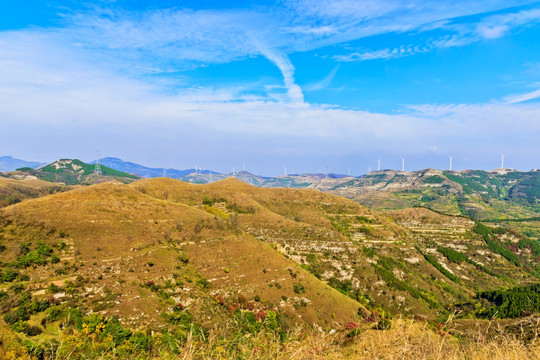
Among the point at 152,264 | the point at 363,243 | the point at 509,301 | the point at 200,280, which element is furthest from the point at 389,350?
the point at 363,243

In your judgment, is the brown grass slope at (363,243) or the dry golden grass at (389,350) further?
the brown grass slope at (363,243)

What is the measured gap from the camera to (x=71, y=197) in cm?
5634

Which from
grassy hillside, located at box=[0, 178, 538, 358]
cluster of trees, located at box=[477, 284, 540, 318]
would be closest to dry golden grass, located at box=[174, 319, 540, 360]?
grassy hillside, located at box=[0, 178, 538, 358]

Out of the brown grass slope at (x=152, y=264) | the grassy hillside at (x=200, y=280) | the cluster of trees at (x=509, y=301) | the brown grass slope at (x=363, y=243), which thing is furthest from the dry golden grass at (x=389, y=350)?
the cluster of trees at (x=509, y=301)

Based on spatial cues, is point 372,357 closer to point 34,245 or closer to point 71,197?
point 34,245

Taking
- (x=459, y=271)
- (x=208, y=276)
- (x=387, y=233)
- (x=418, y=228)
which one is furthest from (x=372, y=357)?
(x=418, y=228)

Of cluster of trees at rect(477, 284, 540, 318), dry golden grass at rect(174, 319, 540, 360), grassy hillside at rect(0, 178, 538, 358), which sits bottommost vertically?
cluster of trees at rect(477, 284, 540, 318)

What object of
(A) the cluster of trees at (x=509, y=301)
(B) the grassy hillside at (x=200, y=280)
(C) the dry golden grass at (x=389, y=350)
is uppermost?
(C) the dry golden grass at (x=389, y=350)

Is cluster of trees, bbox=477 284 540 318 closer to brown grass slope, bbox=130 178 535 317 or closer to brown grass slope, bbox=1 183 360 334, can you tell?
brown grass slope, bbox=130 178 535 317

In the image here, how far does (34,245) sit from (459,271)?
4787 inches

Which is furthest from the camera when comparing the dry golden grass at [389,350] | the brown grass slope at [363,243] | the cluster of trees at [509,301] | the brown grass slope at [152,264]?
the brown grass slope at [363,243]

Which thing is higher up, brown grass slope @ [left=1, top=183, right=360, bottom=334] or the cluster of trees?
brown grass slope @ [left=1, top=183, right=360, bottom=334]

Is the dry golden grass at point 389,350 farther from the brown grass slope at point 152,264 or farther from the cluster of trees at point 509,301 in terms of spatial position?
the cluster of trees at point 509,301

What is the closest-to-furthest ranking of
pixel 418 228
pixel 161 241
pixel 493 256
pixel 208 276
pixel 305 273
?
pixel 208 276 → pixel 161 241 → pixel 305 273 → pixel 493 256 → pixel 418 228
